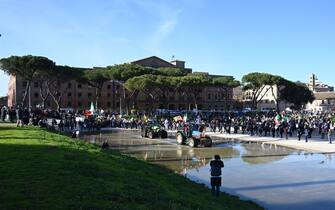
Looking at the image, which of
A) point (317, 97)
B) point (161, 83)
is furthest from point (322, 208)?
point (317, 97)

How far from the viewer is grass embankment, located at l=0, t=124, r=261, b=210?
30.3 feet

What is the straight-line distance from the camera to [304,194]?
53.8 feet

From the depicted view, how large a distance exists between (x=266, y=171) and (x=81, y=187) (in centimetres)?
1342

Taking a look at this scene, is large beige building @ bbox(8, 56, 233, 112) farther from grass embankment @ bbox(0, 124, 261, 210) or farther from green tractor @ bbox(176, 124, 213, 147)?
grass embankment @ bbox(0, 124, 261, 210)

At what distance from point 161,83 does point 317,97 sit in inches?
3309

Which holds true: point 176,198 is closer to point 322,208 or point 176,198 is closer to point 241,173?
point 322,208

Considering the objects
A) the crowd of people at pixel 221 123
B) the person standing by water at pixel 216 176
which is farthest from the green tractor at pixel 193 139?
the person standing by water at pixel 216 176

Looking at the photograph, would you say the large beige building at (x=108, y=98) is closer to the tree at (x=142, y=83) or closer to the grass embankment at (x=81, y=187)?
the tree at (x=142, y=83)

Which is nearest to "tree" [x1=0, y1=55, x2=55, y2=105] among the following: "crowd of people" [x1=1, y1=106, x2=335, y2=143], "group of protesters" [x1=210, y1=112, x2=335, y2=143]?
"crowd of people" [x1=1, y1=106, x2=335, y2=143]

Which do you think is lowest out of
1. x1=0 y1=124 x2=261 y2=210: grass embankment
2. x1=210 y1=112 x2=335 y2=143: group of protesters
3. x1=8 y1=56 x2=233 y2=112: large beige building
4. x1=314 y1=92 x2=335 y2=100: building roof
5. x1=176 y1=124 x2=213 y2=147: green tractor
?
x1=0 y1=124 x2=261 y2=210: grass embankment

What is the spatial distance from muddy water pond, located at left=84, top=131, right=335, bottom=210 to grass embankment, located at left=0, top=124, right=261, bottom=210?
6.65 feet

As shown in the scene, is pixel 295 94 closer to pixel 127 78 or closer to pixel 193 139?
pixel 127 78

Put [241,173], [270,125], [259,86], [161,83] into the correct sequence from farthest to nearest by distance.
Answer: [259,86], [161,83], [270,125], [241,173]

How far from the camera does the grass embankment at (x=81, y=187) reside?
9250 mm
